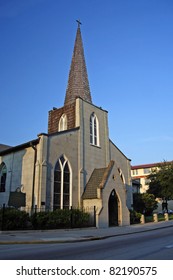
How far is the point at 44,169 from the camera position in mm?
22328

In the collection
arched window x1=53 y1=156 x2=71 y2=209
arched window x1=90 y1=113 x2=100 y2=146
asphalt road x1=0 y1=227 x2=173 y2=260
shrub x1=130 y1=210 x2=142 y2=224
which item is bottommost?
shrub x1=130 y1=210 x2=142 y2=224

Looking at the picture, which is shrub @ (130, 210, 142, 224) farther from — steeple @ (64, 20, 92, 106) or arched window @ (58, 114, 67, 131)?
steeple @ (64, 20, 92, 106)

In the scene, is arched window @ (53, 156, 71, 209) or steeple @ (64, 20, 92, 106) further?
steeple @ (64, 20, 92, 106)

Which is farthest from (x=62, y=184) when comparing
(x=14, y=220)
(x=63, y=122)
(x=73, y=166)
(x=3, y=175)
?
(x=63, y=122)

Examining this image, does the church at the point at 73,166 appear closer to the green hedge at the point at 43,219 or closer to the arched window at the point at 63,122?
the arched window at the point at 63,122

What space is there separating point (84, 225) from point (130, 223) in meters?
8.52

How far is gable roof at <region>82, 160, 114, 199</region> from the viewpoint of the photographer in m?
24.8

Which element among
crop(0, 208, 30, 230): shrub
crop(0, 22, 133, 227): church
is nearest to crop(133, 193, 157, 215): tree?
crop(0, 22, 133, 227): church

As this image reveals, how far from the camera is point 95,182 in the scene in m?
26.0

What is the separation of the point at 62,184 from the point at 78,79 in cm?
1459

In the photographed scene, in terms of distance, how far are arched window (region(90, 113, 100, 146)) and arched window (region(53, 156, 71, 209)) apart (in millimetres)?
5598

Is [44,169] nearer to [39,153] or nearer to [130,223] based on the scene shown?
[39,153]

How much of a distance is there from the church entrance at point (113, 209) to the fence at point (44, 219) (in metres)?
3.41
